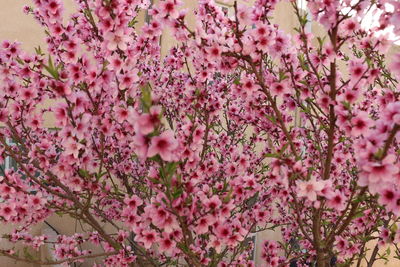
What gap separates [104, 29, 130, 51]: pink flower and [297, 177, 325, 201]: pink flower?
1564 mm

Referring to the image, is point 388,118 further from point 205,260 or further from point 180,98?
point 180,98

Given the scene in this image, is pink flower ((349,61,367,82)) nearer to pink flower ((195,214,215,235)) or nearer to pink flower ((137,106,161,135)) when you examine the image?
pink flower ((195,214,215,235))

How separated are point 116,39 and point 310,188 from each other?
1727 millimetres

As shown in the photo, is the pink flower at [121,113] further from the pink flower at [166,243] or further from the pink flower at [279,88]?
the pink flower at [279,88]

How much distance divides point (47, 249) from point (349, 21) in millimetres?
7772

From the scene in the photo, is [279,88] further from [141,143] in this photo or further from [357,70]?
[141,143]

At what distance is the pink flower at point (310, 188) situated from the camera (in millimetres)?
2342

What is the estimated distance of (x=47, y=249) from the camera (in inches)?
321

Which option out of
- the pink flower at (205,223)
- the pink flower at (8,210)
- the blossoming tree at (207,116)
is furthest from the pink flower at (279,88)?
the pink flower at (8,210)

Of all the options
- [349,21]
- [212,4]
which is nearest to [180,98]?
[212,4]

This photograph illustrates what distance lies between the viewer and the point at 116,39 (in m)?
2.76

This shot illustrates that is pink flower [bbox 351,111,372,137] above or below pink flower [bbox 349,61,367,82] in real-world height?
below

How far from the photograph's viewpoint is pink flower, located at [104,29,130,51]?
2709 mm

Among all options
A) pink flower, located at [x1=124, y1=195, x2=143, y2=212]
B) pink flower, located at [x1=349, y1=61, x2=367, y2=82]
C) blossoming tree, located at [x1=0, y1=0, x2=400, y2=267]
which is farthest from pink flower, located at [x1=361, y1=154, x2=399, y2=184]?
pink flower, located at [x1=124, y1=195, x2=143, y2=212]
